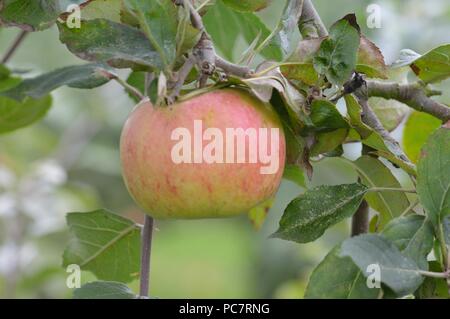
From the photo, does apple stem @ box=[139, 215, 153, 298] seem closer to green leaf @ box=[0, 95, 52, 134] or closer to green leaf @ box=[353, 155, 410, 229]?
green leaf @ box=[353, 155, 410, 229]

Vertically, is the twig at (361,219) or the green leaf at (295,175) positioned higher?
the green leaf at (295,175)

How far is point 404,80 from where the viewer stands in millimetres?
925

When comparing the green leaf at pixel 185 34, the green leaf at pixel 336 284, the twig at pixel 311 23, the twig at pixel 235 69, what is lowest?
the green leaf at pixel 336 284

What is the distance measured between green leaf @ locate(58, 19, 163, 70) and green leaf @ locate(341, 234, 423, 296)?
0.23m

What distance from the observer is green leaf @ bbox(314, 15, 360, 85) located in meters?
0.72

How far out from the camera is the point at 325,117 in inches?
28.5

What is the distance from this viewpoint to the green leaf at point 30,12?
0.81 meters

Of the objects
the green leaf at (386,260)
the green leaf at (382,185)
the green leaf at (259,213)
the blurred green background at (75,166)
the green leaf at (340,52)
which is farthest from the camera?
the blurred green background at (75,166)

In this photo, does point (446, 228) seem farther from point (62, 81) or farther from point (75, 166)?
point (75, 166)

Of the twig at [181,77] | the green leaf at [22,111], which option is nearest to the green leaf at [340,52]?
the twig at [181,77]

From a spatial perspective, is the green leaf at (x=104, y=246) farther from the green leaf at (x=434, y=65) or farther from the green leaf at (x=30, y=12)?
the green leaf at (x=434, y=65)

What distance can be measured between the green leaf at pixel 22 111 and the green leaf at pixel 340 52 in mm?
488

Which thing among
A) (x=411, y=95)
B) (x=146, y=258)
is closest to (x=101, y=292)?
(x=146, y=258)

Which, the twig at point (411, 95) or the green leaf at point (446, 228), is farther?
the twig at point (411, 95)
